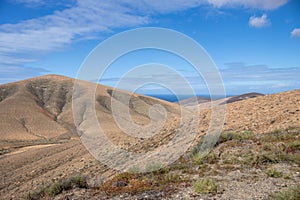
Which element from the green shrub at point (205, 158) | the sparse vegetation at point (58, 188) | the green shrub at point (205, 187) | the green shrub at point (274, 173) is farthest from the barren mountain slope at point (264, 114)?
the sparse vegetation at point (58, 188)

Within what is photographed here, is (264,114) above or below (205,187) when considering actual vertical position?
above

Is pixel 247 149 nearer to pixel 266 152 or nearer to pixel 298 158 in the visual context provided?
pixel 266 152

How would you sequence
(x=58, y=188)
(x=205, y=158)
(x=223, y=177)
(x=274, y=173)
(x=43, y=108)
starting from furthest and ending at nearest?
(x=43, y=108) < (x=205, y=158) < (x=58, y=188) < (x=223, y=177) < (x=274, y=173)

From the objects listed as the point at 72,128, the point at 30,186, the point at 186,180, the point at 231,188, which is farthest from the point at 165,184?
the point at 72,128

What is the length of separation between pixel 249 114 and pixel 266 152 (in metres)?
7.97

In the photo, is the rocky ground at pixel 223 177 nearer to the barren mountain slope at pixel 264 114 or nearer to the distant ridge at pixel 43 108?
the barren mountain slope at pixel 264 114

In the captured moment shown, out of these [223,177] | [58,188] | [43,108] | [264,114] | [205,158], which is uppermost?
[43,108]

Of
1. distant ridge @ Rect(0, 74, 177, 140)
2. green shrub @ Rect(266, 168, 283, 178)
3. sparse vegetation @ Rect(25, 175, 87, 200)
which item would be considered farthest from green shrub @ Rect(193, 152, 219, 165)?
distant ridge @ Rect(0, 74, 177, 140)

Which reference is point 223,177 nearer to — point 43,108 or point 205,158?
point 205,158

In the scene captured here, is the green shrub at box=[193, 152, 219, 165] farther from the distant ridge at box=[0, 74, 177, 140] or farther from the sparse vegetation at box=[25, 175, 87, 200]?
the distant ridge at box=[0, 74, 177, 140]

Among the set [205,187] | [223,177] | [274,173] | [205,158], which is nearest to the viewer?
[205,187]

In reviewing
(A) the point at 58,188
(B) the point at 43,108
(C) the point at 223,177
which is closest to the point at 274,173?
(C) the point at 223,177

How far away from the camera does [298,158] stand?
9422mm

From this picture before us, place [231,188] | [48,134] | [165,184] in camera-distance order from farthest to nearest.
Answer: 1. [48,134]
2. [165,184]
3. [231,188]
